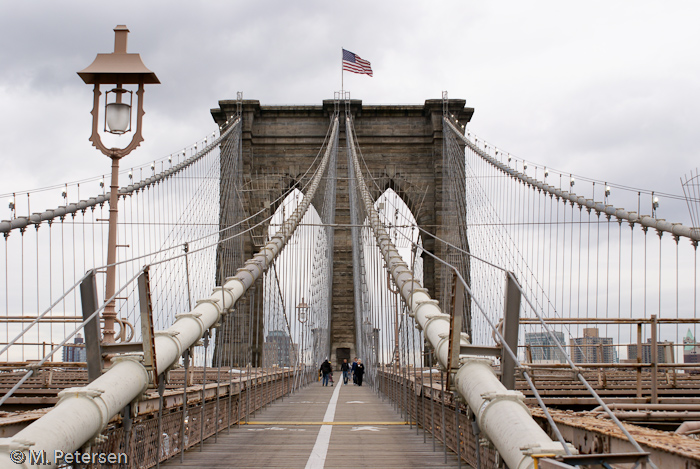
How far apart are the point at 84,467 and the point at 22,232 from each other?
8071 millimetres

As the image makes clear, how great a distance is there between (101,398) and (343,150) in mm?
32637

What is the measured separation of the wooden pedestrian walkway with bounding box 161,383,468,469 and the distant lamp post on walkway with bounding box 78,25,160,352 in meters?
1.90

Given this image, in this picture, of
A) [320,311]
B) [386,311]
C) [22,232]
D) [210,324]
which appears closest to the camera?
[210,324]

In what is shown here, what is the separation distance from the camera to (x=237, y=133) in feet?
115

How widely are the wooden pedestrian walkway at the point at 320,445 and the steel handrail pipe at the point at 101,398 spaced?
1457 millimetres

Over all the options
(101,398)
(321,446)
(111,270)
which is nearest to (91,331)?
(101,398)

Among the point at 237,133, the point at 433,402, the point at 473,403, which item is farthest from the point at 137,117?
the point at 237,133

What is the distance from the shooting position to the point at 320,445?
7.60 m

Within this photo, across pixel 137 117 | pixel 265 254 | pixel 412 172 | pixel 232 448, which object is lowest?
pixel 232 448

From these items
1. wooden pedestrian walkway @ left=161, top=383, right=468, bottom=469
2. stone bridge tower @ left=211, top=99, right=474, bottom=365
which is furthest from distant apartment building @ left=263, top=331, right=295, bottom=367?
stone bridge tower @ left=211, top=99, right=474, bottom=365

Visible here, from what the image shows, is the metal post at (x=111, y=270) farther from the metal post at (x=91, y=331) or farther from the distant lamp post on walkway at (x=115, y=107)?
the metal post at (x=91, y=331)

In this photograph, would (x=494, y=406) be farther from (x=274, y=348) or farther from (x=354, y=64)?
(x=354, y=64)

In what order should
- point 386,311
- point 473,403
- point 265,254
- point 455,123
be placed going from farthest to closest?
point 455,123, point 386,311, point 265,254, point 473,403

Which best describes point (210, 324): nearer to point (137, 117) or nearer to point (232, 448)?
point (232, 448)
